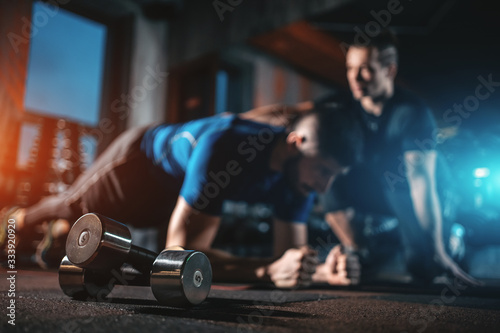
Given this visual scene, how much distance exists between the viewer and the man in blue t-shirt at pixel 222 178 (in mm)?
1424

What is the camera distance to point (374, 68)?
217 centimetres

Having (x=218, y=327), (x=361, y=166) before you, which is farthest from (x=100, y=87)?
(x=218, y=327)

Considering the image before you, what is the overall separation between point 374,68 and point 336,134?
0.75 metres

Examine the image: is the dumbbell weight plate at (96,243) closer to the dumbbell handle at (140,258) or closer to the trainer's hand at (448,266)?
the dumbbell handle at (140,258)

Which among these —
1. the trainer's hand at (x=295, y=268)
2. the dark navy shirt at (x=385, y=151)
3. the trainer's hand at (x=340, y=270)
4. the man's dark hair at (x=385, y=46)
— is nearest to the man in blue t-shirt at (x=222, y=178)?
the trainer's hand at (x=295, y=268)

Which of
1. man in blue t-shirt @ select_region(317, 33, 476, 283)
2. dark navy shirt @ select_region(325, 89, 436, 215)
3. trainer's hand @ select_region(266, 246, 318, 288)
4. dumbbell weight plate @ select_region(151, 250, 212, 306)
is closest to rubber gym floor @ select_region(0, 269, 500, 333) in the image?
dumbbell weight plate @ select_region(151, 250, 212, 306)

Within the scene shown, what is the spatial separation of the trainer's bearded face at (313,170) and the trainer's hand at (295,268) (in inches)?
12.1

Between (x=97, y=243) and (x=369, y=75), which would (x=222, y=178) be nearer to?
(x=97, y=243)

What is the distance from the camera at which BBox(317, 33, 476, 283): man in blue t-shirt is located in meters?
1.90

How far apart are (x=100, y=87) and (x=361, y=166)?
12.0 ft

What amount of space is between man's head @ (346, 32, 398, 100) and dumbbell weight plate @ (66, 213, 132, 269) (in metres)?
1.62

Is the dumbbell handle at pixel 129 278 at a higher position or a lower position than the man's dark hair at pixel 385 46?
lower

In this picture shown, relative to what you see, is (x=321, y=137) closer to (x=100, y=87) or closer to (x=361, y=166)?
(x=361, y=166)

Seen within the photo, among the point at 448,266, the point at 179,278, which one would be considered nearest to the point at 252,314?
the point at 179,278
